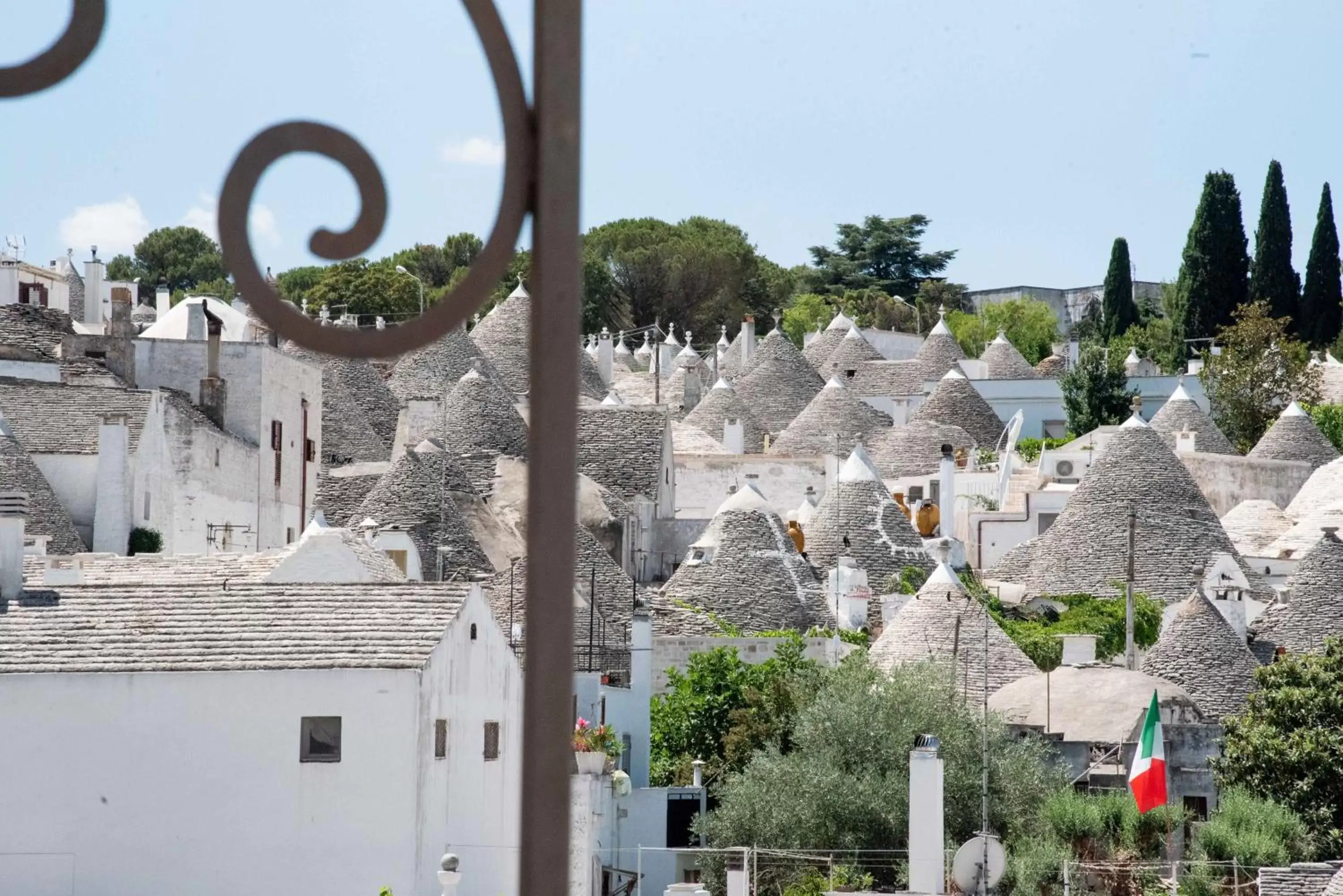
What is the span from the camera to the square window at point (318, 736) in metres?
19.6

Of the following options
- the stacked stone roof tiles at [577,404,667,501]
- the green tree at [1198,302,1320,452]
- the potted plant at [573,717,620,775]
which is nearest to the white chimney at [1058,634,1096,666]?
the stacked stone roof tiles at [577,404,667,501]

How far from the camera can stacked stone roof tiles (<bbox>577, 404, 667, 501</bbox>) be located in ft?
160

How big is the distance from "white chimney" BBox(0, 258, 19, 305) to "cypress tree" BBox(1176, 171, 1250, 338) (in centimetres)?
3538

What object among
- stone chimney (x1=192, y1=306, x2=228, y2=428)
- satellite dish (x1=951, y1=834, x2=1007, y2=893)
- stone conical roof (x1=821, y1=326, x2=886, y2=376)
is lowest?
satellite dish (x1=951, y1=834, x2=1007, y2=893)

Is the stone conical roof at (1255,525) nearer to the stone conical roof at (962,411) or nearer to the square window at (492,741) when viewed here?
the stone conical roof at (962,411)

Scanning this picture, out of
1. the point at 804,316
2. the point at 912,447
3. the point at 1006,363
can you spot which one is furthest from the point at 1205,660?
the point at 804,316

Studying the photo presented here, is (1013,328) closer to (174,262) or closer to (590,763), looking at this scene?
(174,262)

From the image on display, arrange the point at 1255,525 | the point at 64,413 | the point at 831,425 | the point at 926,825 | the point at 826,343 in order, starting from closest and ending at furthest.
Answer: the point at 926,825, the point at 64,413, the point at 1255,525, the point at 831,425, the point at 826,343

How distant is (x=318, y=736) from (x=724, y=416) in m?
41.4

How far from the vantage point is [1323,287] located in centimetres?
7206

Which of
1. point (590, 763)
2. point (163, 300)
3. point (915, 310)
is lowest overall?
point (590, 763)

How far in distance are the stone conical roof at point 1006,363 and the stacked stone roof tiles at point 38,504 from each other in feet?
130

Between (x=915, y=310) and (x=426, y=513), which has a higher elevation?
(x=915, y=310)

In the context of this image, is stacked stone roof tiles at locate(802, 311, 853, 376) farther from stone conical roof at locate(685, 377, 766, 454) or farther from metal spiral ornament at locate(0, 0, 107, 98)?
metal spiral ornament at locate(0, 0, 107, 98)
